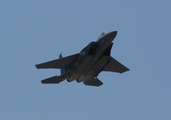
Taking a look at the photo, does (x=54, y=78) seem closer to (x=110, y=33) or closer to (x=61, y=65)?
(x=61, y=65)

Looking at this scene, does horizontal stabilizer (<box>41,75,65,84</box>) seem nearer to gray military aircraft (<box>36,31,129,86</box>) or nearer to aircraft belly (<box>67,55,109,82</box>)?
gray military aircraft (<box>36,31,129,86</box>)

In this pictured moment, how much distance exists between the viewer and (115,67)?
5328 cm

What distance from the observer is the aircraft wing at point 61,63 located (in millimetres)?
50219

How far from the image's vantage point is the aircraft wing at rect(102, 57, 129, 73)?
52.4 m

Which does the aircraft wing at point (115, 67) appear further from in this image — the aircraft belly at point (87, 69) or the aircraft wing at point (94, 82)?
the aircraft belly at point (87, 69)

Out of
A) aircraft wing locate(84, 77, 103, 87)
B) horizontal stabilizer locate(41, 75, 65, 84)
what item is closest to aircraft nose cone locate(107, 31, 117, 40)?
horizontal stabilizer locate(41, 75, 65, 84)

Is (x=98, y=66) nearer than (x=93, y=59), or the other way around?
(x=93, y=59)

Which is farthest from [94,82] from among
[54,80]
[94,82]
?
[54,80]

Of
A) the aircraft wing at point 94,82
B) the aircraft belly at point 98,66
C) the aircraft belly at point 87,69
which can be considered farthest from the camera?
A: the aircraft wing at point 94,82

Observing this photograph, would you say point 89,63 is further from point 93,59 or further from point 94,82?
point 94,82

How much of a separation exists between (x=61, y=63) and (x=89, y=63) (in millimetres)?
3643

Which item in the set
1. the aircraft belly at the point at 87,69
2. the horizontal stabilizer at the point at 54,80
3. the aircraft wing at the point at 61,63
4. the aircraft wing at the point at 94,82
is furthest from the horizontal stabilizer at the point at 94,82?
the aircraft wing at the point at 61,63

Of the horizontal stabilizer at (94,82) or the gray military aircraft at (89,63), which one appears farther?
the horizontal stabilizer at (94,82)

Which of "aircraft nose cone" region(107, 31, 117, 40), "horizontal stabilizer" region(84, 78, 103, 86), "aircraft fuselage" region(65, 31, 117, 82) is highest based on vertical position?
"aircraft nose cone" region(107, 31, 117, 40)
